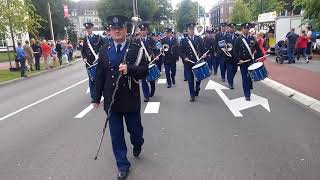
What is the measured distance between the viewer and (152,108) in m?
10.9

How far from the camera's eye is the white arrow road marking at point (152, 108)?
1040cm

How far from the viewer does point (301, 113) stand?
382 inches

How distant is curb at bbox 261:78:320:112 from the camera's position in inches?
409

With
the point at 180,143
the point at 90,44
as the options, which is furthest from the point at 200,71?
the point at 180,143

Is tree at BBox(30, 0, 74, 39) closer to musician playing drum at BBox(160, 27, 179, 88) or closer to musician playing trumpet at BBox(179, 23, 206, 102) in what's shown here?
musician playing drum at BBox(160, 27, 179, 88)

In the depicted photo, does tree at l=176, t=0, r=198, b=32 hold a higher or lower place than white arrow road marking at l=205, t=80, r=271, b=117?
higher

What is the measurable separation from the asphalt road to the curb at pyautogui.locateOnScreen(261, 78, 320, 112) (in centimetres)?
25

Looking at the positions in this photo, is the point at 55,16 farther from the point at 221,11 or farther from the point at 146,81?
the point at 221,11

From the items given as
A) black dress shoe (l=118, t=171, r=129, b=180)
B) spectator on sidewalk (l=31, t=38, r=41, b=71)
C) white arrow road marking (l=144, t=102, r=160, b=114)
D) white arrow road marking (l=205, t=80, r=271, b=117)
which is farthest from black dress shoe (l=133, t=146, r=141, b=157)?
spectator on sidewalk (l=31, t=38, r=41, b=71)

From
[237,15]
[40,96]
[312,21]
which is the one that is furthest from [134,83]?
[237,15]

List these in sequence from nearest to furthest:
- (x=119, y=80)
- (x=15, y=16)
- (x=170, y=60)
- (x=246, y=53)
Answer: (x=119, y=80) < (x=246, y=53) < (x=170, y=60) < (x=15, y=16)

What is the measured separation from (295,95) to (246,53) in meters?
1.87

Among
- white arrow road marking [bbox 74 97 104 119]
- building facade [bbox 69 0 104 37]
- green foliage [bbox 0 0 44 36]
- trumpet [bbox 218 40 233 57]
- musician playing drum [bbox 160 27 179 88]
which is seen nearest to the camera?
white arrow road marking [bbox 74 97 104 119]

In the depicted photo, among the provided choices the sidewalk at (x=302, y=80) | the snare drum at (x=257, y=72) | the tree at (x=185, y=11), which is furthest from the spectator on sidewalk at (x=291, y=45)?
the tree at (x=185, y=11)
